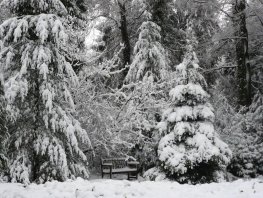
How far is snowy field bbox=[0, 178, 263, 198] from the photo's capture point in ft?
20.1

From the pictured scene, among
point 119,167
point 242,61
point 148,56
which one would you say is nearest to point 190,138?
point 119,167

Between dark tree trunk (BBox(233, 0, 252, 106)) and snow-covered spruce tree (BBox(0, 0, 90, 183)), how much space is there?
8839 millimetres

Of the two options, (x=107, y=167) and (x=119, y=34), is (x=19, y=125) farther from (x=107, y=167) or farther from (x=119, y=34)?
(x=119, y=34)

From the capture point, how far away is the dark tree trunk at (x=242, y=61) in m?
15.6

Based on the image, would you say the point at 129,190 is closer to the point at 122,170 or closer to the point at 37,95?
the point at 37,95

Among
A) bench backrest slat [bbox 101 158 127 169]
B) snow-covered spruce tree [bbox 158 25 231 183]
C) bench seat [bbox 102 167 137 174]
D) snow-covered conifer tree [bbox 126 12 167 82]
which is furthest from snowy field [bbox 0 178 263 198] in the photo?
snow-covered conifer tree [bbox 126 12 167 82]

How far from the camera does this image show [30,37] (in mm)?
9758

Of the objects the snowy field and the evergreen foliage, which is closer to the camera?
the snowy field

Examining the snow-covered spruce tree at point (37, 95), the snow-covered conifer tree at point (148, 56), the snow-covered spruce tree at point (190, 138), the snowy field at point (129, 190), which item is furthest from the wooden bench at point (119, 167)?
the snowy field at point (129, 190)

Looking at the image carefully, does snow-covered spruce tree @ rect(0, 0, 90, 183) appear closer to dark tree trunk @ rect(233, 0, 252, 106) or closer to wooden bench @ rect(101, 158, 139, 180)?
wooden bench @ rect(101, 158, 139, 180)

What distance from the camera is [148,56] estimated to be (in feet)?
55.9

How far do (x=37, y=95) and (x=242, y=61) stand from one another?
395 inches

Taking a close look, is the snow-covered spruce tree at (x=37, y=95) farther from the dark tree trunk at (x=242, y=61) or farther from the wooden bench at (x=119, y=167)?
the dark tree trunk at (x=242, y=61)

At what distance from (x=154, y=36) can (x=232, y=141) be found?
6.77 meters
